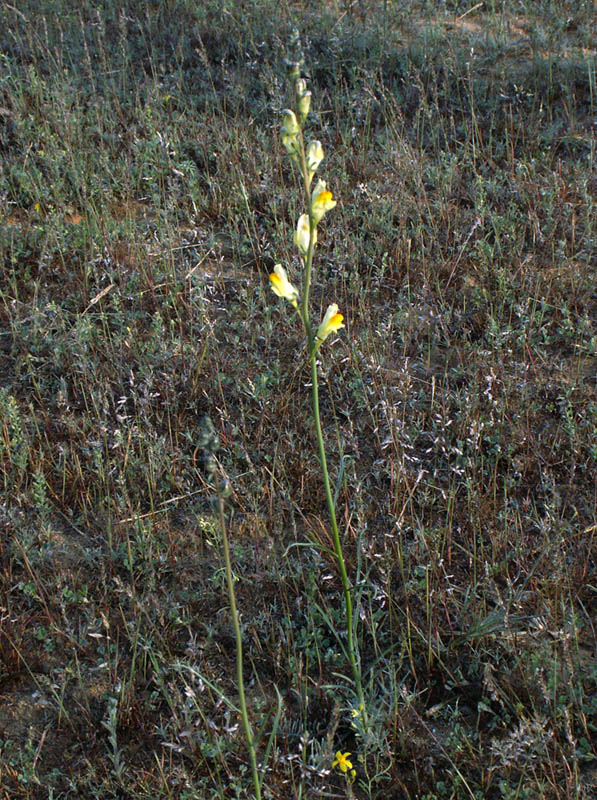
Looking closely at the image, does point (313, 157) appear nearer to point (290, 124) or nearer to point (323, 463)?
point (290, 124)

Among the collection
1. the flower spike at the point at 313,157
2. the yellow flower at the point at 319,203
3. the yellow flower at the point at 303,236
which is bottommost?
the yellow flower at the point at 303,236

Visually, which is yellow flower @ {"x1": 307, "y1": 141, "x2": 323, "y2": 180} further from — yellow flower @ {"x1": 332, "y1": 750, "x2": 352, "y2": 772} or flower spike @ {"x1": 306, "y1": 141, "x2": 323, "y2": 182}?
yellow flower @ {"x1": 332, "y1": 750, "x2": 352, "y2": 772}

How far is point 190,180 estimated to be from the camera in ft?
14.8

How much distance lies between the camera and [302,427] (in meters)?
3.23

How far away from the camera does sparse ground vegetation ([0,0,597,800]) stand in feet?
7.46

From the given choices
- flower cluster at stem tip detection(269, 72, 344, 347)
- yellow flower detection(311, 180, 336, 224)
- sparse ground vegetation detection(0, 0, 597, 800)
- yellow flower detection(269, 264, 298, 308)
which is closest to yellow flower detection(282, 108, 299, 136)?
flower cluster at stem tip detection(269, 72, 344, 347)

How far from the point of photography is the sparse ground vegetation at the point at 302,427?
227cm

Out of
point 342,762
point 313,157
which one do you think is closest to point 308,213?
point 313,157

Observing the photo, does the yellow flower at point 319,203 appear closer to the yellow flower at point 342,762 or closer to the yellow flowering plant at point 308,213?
the yellow flowering plant at point 308,213

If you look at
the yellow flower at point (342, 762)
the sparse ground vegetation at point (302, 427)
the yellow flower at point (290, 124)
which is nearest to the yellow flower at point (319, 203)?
the yellow flower at point (290, 124)

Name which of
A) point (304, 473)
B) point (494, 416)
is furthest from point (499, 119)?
point (304, 473)

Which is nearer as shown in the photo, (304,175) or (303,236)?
(304,175)

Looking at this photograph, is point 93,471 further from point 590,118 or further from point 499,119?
point 590,118

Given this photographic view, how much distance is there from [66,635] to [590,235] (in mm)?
3405
